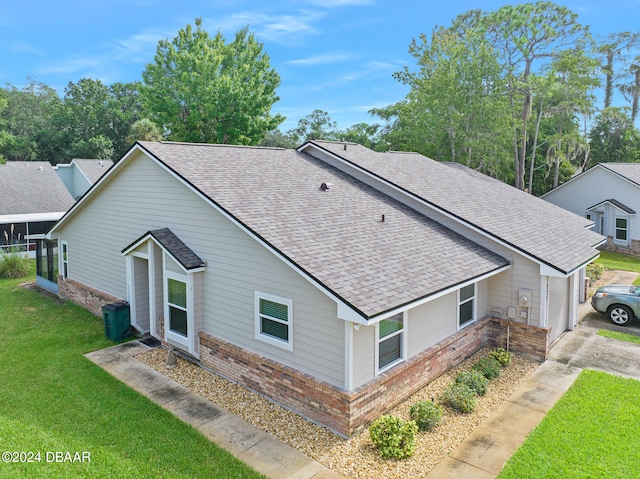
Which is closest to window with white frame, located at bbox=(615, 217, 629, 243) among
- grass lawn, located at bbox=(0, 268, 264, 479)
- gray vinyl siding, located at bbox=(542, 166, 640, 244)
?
gray vinyl siding, located at bbox=(542, 166, 640, 244)

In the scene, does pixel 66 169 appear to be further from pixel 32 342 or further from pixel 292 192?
pixel 292 192

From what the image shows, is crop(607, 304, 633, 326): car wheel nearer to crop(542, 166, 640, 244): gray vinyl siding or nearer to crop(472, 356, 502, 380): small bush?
crop(472, 356, 502, 380): small bush

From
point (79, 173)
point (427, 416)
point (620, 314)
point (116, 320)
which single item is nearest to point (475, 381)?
point (427, 416)

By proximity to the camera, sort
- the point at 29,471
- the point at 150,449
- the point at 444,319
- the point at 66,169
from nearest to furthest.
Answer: the point at 29,471 < the point at 150,449 < the point at 444,319 < the point at 66,169

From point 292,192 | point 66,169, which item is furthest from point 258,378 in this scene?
point 66,169

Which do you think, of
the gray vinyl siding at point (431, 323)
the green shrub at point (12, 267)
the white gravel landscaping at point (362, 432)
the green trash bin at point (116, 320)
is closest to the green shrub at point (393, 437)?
the white gravel landscaping at point (362, 432)

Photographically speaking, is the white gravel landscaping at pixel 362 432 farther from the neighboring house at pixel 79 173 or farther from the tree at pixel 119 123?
the tree at pixel 119 123
